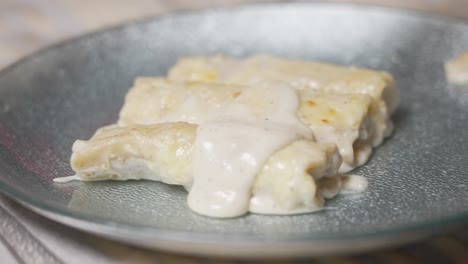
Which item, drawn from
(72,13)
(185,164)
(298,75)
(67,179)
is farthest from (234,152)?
(72,13)

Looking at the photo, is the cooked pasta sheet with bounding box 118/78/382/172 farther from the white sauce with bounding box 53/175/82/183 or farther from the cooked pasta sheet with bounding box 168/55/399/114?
the white sauce with bounding box 53/175/82/183

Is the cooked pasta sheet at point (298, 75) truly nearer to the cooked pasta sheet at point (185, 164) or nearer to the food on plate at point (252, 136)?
the food on plate at point (252, 136)

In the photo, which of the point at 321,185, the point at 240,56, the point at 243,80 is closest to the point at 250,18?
the point at 240,56

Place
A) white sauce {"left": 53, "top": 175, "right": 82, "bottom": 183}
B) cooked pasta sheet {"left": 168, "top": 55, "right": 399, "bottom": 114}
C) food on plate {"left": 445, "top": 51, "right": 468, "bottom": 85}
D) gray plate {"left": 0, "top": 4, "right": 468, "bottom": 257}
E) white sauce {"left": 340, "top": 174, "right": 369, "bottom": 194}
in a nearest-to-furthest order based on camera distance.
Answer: gray plate {"left": 0, "top": 4, "right": 468, "bottom": 257} < white sauce {"left": 340, "top": 174, "right": 369, "bottom": 194} < white sauce {"left": 53, "top": 175, "right": 82, "bottom": 183} < cooked pasta sheet {"left": 168, "top": 55, "right": 399, "bottom": 114} < food on plate {"left": 445, "top": 51, "right": 468, "bottom": 85}

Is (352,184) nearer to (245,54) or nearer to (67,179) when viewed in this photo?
(67,179)

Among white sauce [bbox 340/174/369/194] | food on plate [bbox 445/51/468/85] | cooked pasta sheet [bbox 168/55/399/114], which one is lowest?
white sauce [bbox 340/174/369/194]

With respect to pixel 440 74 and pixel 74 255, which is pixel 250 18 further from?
pixel 74 255

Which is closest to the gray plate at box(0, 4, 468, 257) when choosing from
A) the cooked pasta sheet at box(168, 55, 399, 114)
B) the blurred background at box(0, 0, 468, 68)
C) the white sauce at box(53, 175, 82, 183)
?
the white sauce at box(53, 175, 82, 183)
